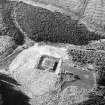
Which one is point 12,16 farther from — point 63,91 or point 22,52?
point 63,91

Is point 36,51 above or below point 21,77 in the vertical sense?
above

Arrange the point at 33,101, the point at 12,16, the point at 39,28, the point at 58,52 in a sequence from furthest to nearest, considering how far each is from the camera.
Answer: the point at 12,16, the point at 39,28, the point at 58,52, the point at 33,101

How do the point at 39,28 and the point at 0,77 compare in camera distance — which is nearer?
the point at 0,77

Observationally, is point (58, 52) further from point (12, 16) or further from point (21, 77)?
point (12, 16)

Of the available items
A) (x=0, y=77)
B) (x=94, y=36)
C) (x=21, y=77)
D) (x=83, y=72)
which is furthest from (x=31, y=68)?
(x=94, y=36)


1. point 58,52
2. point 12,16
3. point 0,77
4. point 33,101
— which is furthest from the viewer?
point 12,16

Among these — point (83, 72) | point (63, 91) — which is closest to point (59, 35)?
point (83, 72)

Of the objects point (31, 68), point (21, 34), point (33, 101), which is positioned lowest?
point (33, 101)
